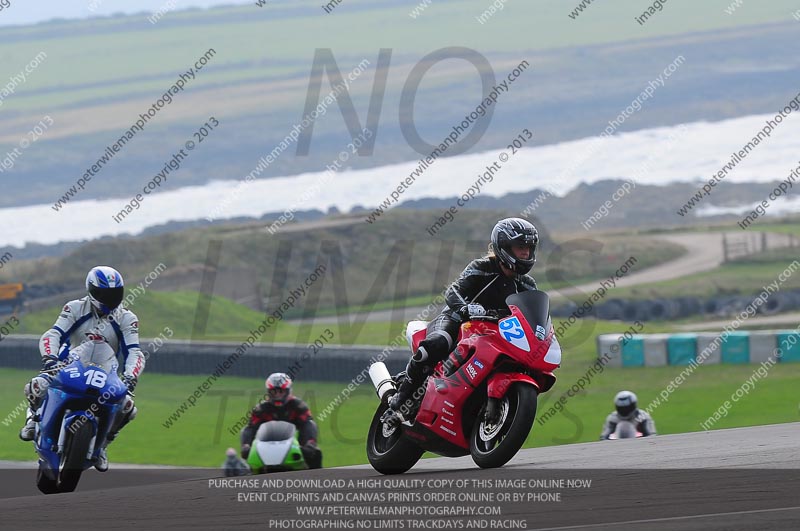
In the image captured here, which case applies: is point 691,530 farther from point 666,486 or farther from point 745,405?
point 745,405

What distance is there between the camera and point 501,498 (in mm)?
6930

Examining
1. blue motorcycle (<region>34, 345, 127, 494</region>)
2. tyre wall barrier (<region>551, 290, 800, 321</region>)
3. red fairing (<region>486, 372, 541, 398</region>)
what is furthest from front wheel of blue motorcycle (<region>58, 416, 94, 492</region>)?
tyre wall barrier (<region>551, 290, 800, 321</region>)

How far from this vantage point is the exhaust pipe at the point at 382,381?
9.34 metres

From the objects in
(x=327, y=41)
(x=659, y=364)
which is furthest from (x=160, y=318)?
(x=327, y=41)

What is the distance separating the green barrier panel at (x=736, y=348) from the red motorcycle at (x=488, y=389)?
63.5 ft

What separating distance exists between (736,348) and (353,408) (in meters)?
8.09

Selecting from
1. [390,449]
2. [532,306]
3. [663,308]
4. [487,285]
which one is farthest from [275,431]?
[663,308]

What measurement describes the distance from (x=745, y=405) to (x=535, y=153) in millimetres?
53317

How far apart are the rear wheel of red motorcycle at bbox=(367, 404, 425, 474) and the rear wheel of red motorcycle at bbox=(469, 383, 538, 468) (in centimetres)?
56

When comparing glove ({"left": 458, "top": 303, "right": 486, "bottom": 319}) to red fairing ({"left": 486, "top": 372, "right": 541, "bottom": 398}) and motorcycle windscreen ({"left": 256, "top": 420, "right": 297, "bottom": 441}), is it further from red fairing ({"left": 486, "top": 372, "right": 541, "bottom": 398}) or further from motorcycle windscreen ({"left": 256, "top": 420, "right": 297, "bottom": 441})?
motorcycle windscreen ({"left": 256, "top": 420, "right": 297, "bottom": 441})

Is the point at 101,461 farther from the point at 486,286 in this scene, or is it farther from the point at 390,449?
the point at 486,286

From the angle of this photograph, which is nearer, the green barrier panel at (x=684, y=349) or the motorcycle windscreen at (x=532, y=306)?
the motorcycle windscreen at (x=532, y=306)

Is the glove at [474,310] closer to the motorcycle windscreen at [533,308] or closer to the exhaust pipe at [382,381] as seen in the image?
the motorcycle windscreen at [533,308]

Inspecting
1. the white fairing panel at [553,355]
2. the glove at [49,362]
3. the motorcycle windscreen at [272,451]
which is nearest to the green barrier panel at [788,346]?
the motorcycle windscreen at [272,451]
